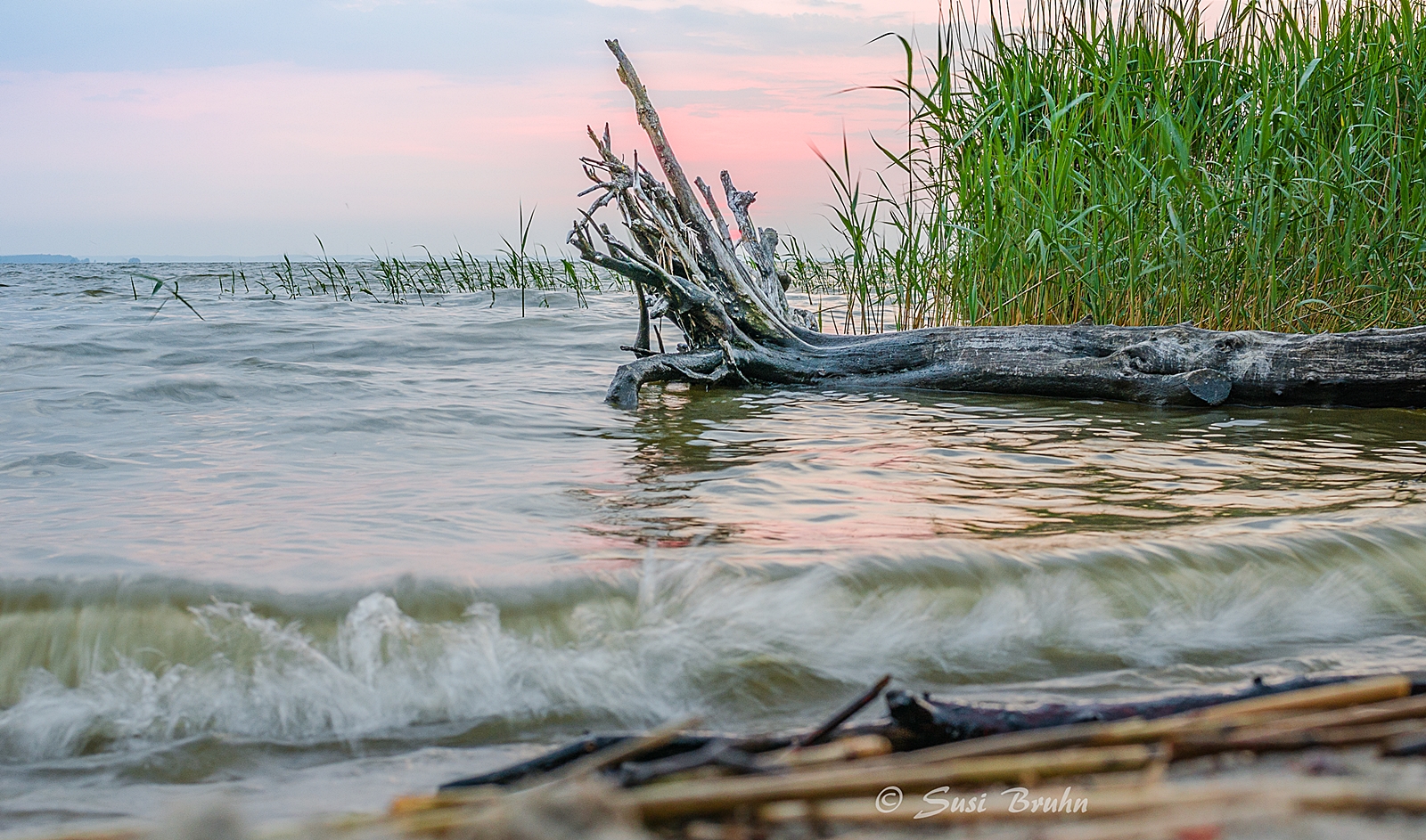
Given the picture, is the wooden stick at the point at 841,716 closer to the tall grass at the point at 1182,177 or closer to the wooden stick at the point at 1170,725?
the wooden stick at the point at 1170,725

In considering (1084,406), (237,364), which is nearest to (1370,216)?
(1084,406)

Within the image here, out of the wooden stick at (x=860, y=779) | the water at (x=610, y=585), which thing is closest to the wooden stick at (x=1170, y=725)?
the wooden stick at (x=860, y=779)

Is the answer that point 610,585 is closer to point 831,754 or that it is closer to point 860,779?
point 831,754

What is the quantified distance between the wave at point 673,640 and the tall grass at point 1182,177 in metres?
2.81

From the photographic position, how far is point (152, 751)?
1670 mm

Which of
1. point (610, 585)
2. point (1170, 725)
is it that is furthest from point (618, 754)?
point (610, 585)

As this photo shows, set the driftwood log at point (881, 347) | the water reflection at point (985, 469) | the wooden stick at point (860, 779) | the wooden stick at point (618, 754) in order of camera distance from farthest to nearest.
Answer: the driftwood log at point (881, 347) → the water reflection at point (985, 469) → the wooden stick at point (618, 754) → the wooden stick at point (860, 779)

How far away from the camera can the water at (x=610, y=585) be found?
1.76 m

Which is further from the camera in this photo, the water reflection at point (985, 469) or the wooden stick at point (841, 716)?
the water reflection at point (985, 469)

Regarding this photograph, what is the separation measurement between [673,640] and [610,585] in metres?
0.23

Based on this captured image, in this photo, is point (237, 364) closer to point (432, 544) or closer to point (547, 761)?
point (432, 544)

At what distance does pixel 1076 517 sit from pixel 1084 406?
2.19m

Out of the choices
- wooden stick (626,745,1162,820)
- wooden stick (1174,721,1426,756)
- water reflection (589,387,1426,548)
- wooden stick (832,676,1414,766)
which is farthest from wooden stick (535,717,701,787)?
water reflection (589,387,1426,548)

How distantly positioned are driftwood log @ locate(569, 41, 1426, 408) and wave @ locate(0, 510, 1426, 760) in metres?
Result: 2.38
